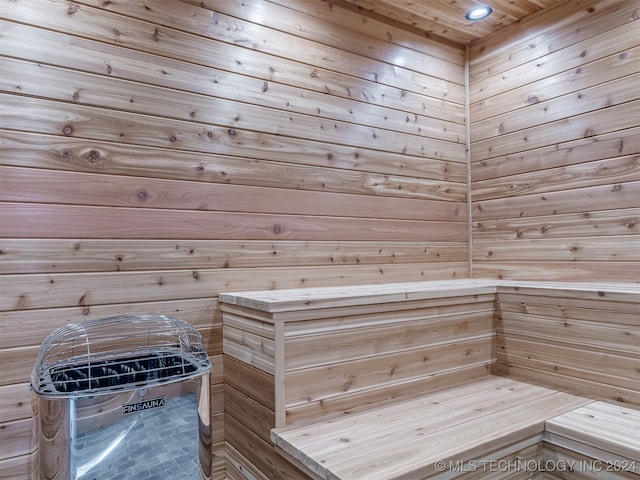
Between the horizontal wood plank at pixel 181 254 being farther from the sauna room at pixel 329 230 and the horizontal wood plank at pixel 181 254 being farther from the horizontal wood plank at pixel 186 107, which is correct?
the horizontal wood plank at pixel 186 107

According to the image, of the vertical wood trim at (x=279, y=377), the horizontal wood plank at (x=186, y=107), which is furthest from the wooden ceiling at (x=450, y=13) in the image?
the vertical wood trim at (x=279, y=377)

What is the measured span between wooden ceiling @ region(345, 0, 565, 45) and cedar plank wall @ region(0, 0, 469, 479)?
94mm

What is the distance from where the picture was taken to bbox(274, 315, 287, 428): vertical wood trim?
1622 millimetres

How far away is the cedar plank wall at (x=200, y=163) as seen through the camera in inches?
64.5

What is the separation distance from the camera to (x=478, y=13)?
259 centimetres

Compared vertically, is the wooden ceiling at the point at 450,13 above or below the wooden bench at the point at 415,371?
above

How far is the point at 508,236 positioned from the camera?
275cm

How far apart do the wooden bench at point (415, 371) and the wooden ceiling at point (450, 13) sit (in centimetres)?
164

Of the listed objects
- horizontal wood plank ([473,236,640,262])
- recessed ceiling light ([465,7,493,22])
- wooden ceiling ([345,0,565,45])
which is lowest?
horizontal wood plank ([473,236,640,262])

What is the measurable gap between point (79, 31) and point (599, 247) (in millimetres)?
2692

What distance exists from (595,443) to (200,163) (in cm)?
194

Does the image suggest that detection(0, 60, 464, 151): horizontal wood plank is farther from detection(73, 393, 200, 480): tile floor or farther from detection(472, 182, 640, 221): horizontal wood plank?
detection(73, 393, 200, 480): tile floor

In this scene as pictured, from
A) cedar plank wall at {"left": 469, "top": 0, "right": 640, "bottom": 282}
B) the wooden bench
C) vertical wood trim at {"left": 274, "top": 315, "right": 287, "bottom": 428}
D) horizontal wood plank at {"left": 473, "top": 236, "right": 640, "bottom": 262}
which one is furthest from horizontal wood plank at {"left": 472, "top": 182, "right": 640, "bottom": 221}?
vertical wood trim at {"left": 274, "top": 315, "right": 287, "bottom": 428}

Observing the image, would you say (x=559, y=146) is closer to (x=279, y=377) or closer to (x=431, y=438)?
(x=431, y=438)
